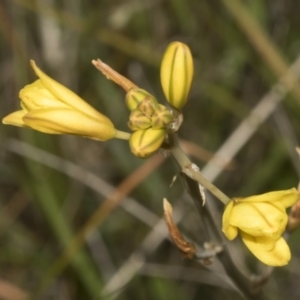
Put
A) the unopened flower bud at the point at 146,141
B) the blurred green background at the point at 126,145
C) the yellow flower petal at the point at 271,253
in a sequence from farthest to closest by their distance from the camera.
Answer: the blurred green background at the point at 126,145 < the yellow flower petal at the point at 271,253 < the unopened flower bud at the point at 146,141

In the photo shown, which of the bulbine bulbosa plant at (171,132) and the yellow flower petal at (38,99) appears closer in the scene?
the bulbine bulbosa plant at (171,132)

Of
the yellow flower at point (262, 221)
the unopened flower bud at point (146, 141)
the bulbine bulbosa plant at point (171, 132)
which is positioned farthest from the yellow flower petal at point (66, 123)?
the yellow flower at point (262, 221)

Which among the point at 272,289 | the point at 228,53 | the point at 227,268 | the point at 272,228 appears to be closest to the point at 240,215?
the point at 272,228

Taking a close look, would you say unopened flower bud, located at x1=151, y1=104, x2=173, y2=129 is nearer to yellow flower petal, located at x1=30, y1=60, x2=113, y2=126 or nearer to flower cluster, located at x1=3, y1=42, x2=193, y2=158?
flower cluster, located at x1=3, y1=42, x2=193, y2=158

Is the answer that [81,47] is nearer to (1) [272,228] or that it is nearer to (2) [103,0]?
(2) [103,0]

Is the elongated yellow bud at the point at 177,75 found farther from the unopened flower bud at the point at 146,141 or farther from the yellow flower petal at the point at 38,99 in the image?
the yellow flower petal at the point at 38,99

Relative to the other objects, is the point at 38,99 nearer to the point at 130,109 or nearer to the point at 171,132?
the point at 130,109

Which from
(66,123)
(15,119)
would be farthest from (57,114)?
(15,119)
